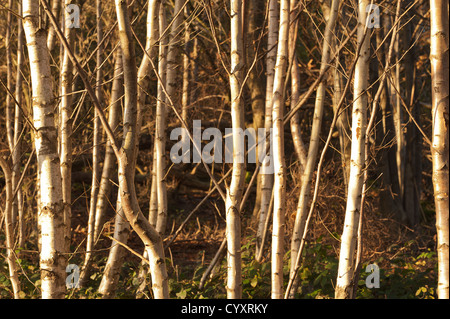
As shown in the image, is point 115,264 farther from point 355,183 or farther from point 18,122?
point 355,183

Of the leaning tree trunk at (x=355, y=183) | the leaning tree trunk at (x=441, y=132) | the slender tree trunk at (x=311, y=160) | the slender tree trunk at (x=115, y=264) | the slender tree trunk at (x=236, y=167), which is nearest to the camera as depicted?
the leaning tree trunk at (x=441, y=132)

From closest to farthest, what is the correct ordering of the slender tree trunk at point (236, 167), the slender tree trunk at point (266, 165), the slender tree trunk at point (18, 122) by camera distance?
the slender tree trunk at point (236, 167), the slender tree trunk at point (266, 165), the slender tree trunk at point (18, 122)

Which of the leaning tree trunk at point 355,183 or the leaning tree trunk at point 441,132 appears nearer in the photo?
the leaning tree trunk at point 441,132

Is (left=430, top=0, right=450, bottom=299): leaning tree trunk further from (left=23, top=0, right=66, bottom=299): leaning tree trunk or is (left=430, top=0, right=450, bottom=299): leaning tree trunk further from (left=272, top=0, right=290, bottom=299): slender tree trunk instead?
(left=23, top=0, right=66, bottom=299): leaning tree trunk

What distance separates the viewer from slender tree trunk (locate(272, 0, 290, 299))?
10.3ft

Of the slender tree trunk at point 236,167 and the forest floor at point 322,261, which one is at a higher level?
the slender tree trunk at point 236,167

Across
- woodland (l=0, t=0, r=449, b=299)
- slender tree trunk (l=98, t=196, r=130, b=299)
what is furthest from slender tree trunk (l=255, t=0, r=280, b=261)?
slender tree trunk (l=98, t=196, r=130, b=299)

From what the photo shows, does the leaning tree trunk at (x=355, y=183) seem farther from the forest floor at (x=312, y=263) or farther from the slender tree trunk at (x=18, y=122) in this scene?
the slender tree trunk at (x=18, y=122)

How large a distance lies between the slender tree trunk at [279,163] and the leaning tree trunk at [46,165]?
1274mm

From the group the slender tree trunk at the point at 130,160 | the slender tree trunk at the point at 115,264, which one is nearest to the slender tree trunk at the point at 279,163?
the slender tree trunk at the point at 130,160

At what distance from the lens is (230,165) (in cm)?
563

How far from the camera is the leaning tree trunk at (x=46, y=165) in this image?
306 centimetres
